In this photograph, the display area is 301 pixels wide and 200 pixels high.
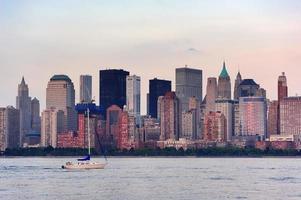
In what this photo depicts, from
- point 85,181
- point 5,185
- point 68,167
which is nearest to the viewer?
point 5,185

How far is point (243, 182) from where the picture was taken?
117625 millimetres

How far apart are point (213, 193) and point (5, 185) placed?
31.7 m

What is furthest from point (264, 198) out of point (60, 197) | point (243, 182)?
point (243, 182)

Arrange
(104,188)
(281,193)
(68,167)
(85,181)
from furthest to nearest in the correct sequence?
(68,167)
(85,181)
(104,188)
(281,193)

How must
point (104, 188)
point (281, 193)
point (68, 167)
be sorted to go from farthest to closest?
1. point (68, 167)
2. point (104, 188)
3. point (281, 193)

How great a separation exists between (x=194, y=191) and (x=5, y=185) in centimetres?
Answer: 2848

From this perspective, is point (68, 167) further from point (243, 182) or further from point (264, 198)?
point (264, 198)

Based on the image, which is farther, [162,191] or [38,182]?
[38,182]

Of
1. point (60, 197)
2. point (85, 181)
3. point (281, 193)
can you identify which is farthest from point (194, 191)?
point (85, 181)

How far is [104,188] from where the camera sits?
4077 inches

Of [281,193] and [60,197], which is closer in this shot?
[60,197]

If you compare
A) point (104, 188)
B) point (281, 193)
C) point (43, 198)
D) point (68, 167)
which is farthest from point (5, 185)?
point (68, 167)

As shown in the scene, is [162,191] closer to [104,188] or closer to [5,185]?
[104,188]

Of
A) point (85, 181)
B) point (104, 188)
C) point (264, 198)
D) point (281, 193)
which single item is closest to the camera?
point (264, 198)
